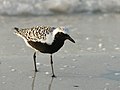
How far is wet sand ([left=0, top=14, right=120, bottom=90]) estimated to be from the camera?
4.59 meters

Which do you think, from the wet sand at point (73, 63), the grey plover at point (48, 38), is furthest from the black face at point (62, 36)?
the wet sand at point (73, 63)

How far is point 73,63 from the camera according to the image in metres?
5.27

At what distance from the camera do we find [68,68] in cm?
510

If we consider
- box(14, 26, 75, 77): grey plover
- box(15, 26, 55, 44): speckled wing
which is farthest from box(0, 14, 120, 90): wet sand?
box(15, 26, 55, 44): speckled wing

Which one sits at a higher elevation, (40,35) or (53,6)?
(53,6)

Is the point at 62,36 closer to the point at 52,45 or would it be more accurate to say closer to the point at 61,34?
the point at 61,34

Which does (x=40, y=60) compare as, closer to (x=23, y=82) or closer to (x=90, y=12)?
(x=23, y=82)

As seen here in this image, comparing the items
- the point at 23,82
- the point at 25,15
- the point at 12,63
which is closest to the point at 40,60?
the point at 12,63

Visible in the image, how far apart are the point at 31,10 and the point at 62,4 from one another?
79 cm

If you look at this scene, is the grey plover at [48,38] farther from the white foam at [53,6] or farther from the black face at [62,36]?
the white foam at [53,6]

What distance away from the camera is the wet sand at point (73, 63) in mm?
4594

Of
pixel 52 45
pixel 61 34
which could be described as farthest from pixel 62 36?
pixel 52 45

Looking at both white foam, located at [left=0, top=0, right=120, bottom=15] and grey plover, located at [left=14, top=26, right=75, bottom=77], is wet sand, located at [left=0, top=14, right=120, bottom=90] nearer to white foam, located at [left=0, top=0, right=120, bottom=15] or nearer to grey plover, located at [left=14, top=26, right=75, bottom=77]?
grey plover, located at [left=14, top=26, right=75, bottom=77]

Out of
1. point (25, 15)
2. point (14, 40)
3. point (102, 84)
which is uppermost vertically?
point (25, 15)
